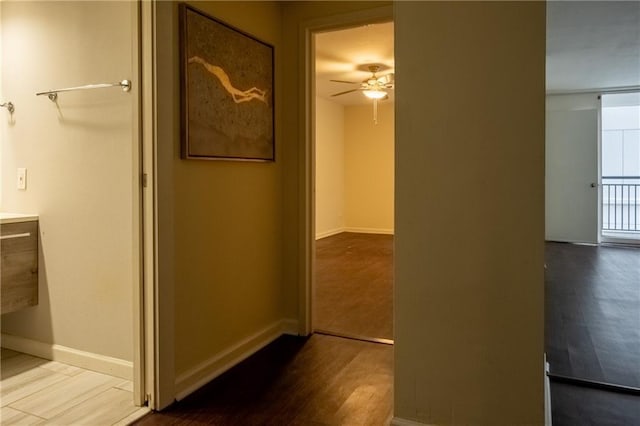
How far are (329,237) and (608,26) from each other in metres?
5.01

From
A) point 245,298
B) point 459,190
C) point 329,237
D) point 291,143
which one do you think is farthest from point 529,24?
point 329,237

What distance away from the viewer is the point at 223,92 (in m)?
2.34

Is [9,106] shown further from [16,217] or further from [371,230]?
[371,230]

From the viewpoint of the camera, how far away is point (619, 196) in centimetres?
698

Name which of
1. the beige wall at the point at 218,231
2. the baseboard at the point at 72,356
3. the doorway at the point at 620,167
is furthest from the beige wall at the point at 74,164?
the doorway at the point at 620,167

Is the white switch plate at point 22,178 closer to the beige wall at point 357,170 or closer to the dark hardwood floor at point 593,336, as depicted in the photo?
the dark hardwood floor at point 593,336

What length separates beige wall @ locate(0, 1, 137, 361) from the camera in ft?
7.52

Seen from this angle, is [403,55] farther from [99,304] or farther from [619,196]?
[619,196]

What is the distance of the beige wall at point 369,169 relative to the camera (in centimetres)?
824

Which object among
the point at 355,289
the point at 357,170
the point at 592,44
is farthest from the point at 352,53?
the point at 357,170

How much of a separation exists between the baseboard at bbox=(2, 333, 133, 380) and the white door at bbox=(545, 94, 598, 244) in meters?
5.90

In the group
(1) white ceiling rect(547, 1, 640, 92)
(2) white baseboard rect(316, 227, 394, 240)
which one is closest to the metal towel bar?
(1) white ceiling rect(547, 1, 640, 92)

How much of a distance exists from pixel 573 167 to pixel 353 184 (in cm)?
373

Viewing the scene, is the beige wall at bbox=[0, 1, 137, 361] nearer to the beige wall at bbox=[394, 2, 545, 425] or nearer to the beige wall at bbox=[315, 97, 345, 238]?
the beige wall at bbox=[394, 2, 545, 425]
